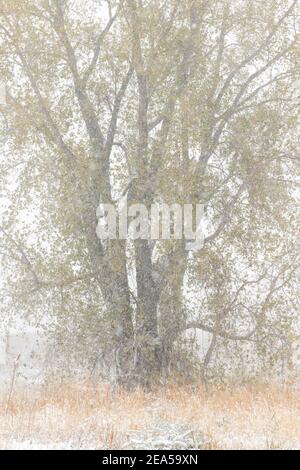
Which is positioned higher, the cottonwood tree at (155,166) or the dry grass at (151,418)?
the cottonwood tree at (155,166)

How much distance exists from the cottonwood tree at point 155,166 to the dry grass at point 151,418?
170 centimetres

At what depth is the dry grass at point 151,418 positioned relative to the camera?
11.3 metres

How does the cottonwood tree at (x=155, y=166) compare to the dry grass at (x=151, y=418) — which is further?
the cottonwood tree at (x=155, y=166)

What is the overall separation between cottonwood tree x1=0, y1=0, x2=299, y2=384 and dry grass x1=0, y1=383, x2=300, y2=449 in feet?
5.57

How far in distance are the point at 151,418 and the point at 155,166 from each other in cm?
649

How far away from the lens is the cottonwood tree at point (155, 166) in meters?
17.4

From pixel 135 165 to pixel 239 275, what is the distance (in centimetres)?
355

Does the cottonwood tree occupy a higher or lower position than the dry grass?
higher

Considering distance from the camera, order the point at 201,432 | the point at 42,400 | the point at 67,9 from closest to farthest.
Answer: the point at 201,432, the point at 42,400, the point at 67,9

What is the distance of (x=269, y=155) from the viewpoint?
1762 centimetres

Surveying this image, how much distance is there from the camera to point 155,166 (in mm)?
17438

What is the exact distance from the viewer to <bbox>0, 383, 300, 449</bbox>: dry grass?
11305 mm
